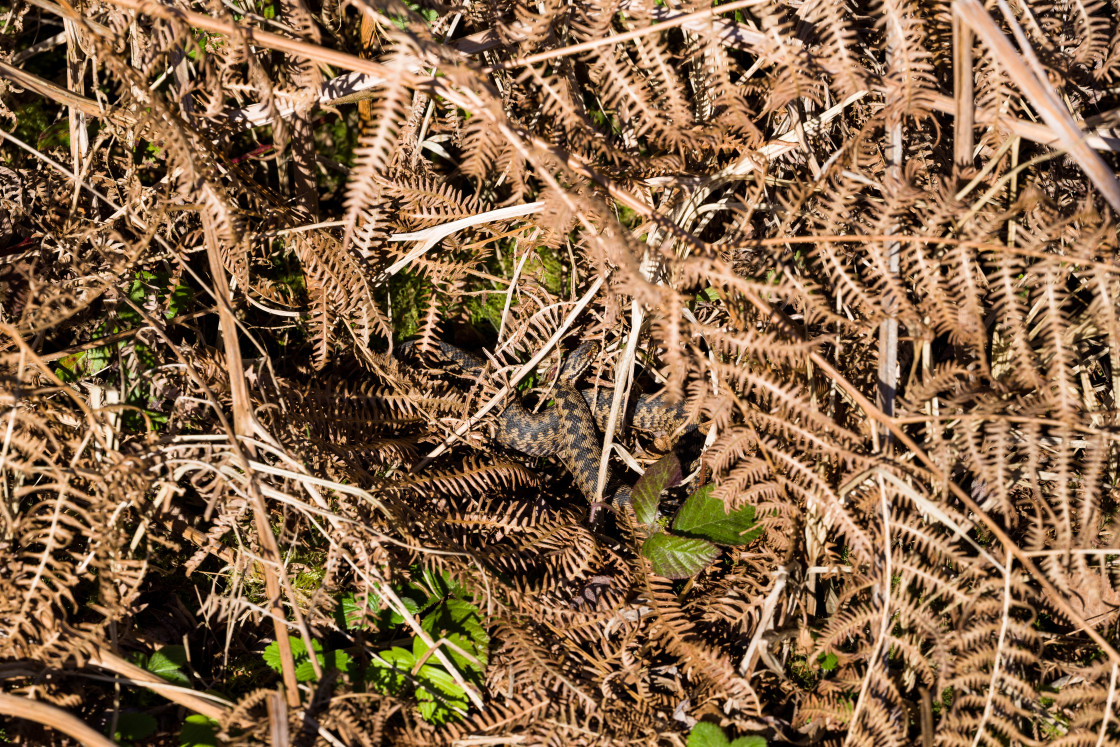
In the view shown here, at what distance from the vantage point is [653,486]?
302 cm

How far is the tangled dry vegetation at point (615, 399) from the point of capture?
231 centimetres

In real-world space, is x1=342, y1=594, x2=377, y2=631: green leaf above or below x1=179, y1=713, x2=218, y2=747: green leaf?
above

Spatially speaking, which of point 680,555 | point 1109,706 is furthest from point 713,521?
point 1109,706

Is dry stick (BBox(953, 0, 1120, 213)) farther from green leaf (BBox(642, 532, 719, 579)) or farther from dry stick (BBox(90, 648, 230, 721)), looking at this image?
dry stick (BBox(90, 648, 230, 721))

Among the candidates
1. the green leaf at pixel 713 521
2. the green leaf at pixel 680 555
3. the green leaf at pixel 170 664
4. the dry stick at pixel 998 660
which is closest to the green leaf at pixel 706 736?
the green leaf at pixel 680 555

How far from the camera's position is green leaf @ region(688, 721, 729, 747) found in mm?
2422

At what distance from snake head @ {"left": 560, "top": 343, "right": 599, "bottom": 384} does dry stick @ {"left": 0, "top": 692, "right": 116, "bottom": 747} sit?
Result: 2.38 m

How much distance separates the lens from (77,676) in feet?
7.84

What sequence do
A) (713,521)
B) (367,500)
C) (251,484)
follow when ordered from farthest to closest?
(713,521) < (367,500) < (251,484)

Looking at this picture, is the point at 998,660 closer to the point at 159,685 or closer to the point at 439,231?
the point at 439,231

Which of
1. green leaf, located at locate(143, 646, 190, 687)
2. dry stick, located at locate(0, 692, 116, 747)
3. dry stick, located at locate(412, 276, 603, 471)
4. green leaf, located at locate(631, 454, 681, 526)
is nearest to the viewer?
dry stick, located at locate(0, 692, 116, 747)

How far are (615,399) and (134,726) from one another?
7.12 feet

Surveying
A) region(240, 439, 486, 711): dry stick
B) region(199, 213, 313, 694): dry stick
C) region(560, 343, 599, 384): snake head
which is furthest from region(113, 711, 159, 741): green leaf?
region(560, 343, 599, 384): snake head

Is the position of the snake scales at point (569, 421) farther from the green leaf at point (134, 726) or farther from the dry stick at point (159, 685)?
the green leaf at point (134, 726)
